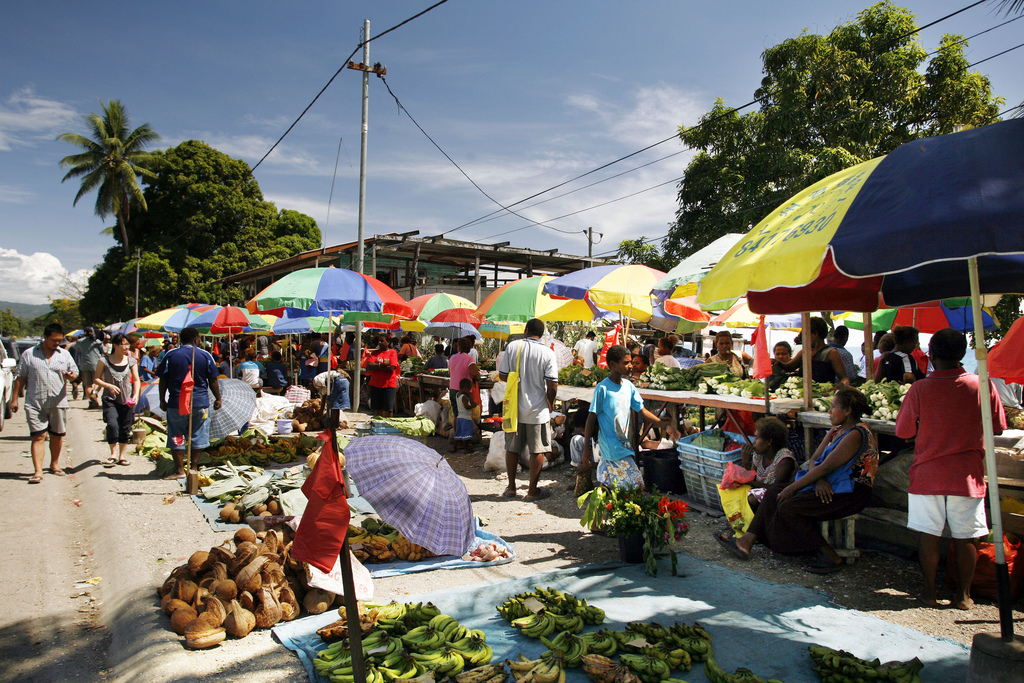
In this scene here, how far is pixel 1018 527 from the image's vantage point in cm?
429

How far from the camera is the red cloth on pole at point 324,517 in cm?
252

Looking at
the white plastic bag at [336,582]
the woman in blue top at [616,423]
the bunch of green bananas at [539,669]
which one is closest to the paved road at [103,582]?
the white plastic bag at [336,582]

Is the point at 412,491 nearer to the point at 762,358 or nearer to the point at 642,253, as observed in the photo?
the point at 762,358

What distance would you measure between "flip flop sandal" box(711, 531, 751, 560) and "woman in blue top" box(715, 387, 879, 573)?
24mm

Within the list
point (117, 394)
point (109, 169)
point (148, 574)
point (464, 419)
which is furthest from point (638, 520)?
point (109, 169)

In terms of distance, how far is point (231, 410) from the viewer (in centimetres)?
880

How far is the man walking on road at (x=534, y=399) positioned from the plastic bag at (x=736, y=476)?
233 centimetres

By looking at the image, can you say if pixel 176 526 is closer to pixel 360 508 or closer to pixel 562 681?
pixel 360 508

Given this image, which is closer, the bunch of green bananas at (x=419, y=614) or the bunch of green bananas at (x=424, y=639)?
the bunch of green bananas at (x=424, y=639)

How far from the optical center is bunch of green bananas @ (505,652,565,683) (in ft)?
10.4

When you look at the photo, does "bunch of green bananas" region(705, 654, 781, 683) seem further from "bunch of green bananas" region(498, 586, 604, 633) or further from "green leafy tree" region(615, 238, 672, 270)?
"green leafy tree" region(615, 238, 672, 270)

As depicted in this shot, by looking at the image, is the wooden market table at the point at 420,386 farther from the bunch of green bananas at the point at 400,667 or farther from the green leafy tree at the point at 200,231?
the green leafy tree at the point at 200,231

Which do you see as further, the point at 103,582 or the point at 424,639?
the point at 103,582

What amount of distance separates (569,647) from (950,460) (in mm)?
2898
